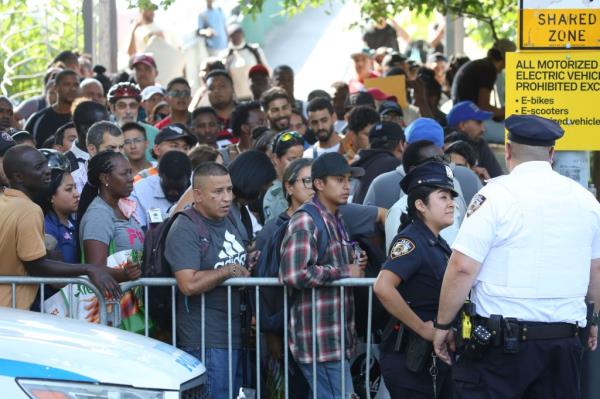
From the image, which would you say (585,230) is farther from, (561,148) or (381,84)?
(381,84)

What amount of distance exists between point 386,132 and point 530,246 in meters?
4.24

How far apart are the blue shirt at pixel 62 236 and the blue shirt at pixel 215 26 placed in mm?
13086

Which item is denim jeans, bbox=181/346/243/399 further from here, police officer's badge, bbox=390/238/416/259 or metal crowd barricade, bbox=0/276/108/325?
police officer's badge, bbox=390/238/416/259

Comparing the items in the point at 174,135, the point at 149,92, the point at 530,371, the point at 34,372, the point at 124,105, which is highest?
the point at 149,92

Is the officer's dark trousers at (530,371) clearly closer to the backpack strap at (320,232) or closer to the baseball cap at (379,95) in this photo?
the backpack strap at (320,232)

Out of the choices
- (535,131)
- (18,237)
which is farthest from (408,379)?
(18,237)

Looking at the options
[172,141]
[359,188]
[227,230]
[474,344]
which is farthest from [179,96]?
[474,344]

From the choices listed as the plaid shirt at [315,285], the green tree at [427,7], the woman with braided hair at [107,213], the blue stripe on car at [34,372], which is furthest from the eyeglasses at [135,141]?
the blue stripe on car at [34,372]

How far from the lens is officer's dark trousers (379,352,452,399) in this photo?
729cm

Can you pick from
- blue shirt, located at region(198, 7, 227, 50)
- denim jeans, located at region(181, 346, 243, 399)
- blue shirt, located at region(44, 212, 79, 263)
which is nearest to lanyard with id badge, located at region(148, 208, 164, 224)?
blue shirt, located at region(44, 212, 79, 263)

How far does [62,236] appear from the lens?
835cm

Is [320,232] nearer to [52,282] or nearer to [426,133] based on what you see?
[52,282]

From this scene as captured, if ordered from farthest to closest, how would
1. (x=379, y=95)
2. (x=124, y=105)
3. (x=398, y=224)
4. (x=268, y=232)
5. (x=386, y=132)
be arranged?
(x=379, y=95) → (x=124, y=105) → (x=386, y=132) → (x=268, y=232) → (x=398, y=224)

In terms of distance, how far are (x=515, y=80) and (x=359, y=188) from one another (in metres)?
2.53
